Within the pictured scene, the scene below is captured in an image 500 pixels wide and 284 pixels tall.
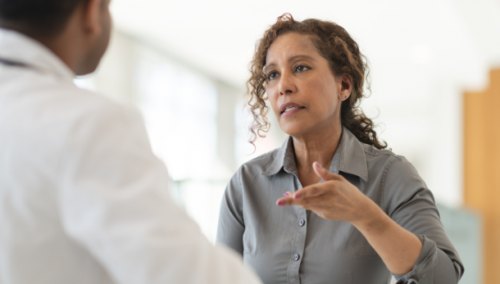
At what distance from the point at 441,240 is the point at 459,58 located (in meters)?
7.82

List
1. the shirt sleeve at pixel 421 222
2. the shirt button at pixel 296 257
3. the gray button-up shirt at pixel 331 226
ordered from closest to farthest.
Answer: the shirt sleeve at pixel 421 222, the gray button-up shirt at pixel 331 226, the shirt button at pixel 296 257

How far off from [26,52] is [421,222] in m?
1.11

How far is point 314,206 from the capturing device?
1.05 m

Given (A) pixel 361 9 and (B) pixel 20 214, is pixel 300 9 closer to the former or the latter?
(A) pixel 361 9

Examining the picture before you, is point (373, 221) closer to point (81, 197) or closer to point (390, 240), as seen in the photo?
point (390, 240)

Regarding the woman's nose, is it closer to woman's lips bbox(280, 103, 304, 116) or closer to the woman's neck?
woman's lips bbox(280, 103, 304, 116)

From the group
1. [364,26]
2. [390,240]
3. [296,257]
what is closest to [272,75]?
[296,257]

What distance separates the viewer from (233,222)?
1668mm

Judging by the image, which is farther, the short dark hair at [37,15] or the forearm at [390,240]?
the forearm at [390,240]

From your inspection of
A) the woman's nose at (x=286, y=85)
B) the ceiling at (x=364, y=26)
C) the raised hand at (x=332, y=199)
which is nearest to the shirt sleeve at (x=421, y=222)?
the raised hand at (x=332, y=199)

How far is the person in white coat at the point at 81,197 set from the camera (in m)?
0.55

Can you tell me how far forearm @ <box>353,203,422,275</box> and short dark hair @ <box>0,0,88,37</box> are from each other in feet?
2.55

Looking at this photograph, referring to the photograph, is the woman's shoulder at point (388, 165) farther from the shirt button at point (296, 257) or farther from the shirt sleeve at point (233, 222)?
the shirt sleeve at point (233, 222)

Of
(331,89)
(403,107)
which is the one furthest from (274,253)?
(403,107)
